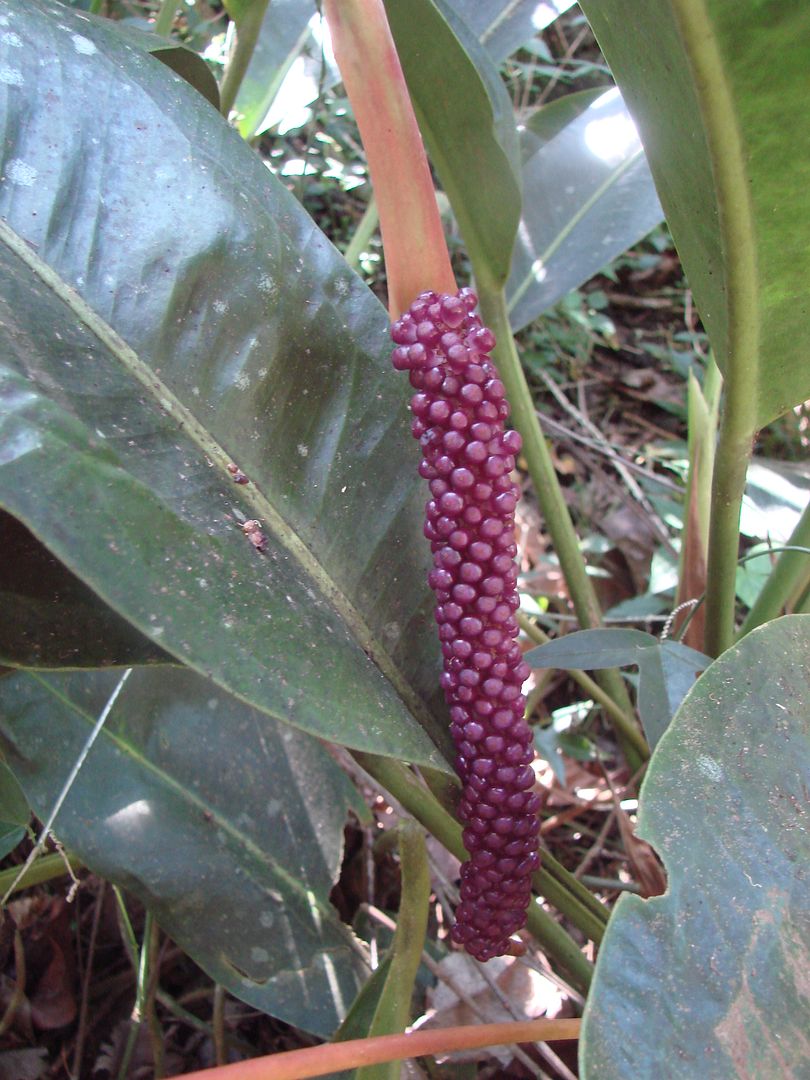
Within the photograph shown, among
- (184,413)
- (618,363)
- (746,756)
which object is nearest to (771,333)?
(746,756)

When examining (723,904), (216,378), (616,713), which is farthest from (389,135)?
(616,713)

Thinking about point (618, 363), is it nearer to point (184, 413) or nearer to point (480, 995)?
point (480, 995)

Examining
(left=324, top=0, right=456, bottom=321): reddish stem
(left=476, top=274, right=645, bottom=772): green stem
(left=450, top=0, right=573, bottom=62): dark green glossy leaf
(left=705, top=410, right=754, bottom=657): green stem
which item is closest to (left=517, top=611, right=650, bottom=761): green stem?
(left=476, top=274, right=645, bottom=772): green stem

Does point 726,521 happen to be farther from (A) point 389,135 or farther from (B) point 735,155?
(A) point 389,135

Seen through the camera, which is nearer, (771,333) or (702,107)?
(702,107)

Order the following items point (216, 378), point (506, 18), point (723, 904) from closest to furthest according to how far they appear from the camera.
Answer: point (723, 904), point (216, 378), point (506, 18)

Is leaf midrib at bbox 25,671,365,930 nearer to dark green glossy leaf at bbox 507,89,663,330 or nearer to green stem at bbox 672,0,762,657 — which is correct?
green stem at bbox 672,0,762,657
